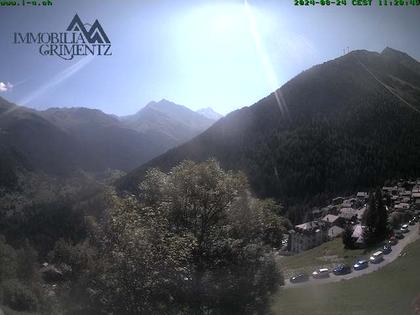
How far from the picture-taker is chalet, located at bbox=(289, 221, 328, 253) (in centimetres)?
10831

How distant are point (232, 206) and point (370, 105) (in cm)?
18532

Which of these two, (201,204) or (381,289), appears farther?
(381,289)

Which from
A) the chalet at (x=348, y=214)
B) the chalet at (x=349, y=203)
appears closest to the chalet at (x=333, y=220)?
the chalet at (x=348, y=214)

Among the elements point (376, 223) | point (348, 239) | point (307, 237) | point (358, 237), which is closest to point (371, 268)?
point (376, 223)

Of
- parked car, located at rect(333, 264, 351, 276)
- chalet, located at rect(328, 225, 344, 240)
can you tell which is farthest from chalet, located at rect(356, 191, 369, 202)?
A: parked car, located at rect(333, 264, 351, 276)

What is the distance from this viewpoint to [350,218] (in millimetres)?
120250

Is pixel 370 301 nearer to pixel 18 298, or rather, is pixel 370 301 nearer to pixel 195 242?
pixel 195 242

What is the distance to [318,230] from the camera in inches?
4387

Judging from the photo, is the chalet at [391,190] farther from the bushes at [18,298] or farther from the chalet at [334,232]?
the bushes at [18,298]

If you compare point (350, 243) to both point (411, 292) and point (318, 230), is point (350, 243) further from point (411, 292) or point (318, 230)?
point (411, 292)

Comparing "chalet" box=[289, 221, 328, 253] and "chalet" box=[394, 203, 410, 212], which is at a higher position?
"chalet" box=[394, 203, 410, 212]

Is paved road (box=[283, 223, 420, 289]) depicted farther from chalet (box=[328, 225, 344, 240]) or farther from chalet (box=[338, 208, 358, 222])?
chalet (box=[338, 208, 358, 222])

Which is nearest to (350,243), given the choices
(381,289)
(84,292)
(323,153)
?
(381,289)

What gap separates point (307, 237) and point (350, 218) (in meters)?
19.0
